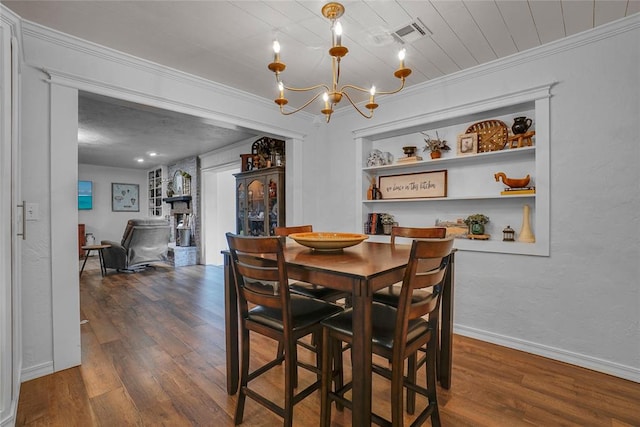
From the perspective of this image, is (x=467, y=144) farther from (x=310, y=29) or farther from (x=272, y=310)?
(x=272, y=310)

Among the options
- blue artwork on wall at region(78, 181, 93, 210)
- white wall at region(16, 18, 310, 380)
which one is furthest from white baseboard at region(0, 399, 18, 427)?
blue artwork on wall at region(78, 181, 93, 210)

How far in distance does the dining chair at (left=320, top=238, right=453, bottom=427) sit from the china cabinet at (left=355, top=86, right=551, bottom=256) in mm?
1426

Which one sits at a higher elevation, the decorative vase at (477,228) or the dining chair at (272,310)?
the decorative vase at (477,228)

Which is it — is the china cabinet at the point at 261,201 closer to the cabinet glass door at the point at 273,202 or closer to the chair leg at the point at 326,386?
the cabinet glass door at the point at 273,202

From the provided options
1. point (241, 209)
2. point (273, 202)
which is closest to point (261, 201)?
point (273, 202)

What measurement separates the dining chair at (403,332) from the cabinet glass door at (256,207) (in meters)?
3.01

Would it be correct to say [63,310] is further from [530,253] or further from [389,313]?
[530,253]

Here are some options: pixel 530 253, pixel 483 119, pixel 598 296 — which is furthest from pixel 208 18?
pixel 598 296

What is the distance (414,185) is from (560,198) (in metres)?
1.27

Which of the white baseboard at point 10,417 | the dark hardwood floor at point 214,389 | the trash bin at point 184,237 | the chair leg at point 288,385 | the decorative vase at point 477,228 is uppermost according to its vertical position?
the decorative vase at point 477,228

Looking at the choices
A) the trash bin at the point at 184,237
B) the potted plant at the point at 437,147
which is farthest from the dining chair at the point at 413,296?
the trash bin at the point at 184,237

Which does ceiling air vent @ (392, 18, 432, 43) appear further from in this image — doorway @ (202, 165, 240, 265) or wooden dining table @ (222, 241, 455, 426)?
doorway @ (202, 165, 240, 265)

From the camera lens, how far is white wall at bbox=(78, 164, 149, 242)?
7.93 m

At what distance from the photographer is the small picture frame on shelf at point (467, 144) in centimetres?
279
